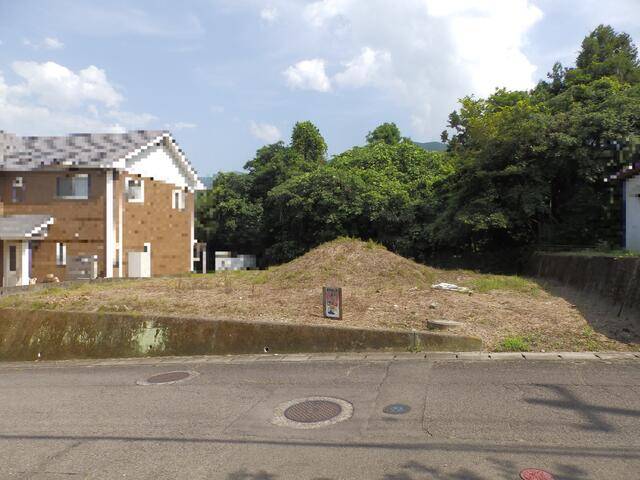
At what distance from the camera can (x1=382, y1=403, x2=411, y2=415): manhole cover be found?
5.39 metres

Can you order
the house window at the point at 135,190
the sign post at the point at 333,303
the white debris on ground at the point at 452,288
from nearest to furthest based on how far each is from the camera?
the sign post at the point at 333,303
the white debris on ground at the point at 452,288
the house window at the point at 135,190

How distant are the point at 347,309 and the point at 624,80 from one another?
27.5m

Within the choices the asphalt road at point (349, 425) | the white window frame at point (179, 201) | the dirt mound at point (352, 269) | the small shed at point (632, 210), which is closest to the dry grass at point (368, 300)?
the dirt mound at point (352, 269)

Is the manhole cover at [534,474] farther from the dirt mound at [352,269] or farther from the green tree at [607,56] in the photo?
the green tree at [607,56]

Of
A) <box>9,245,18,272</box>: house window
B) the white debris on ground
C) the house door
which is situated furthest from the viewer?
<box>9,245,18,272</box>: house window

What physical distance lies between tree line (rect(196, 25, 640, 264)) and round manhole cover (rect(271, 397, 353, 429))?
47.3 feet

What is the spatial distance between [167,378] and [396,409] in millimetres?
3766

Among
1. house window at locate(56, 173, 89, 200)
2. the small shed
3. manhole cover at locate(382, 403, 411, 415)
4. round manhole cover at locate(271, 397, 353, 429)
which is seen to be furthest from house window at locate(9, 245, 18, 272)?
the small shed

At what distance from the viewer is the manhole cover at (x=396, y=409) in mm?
5387

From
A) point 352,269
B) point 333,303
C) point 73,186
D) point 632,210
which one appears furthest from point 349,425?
point 73,186

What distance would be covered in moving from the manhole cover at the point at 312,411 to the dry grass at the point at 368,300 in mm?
3007

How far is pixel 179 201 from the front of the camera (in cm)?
2442

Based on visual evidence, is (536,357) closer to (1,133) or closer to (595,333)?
(595,333)

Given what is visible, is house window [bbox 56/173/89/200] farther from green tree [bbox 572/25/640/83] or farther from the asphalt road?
green tree [bbox 572/25/640/83]
